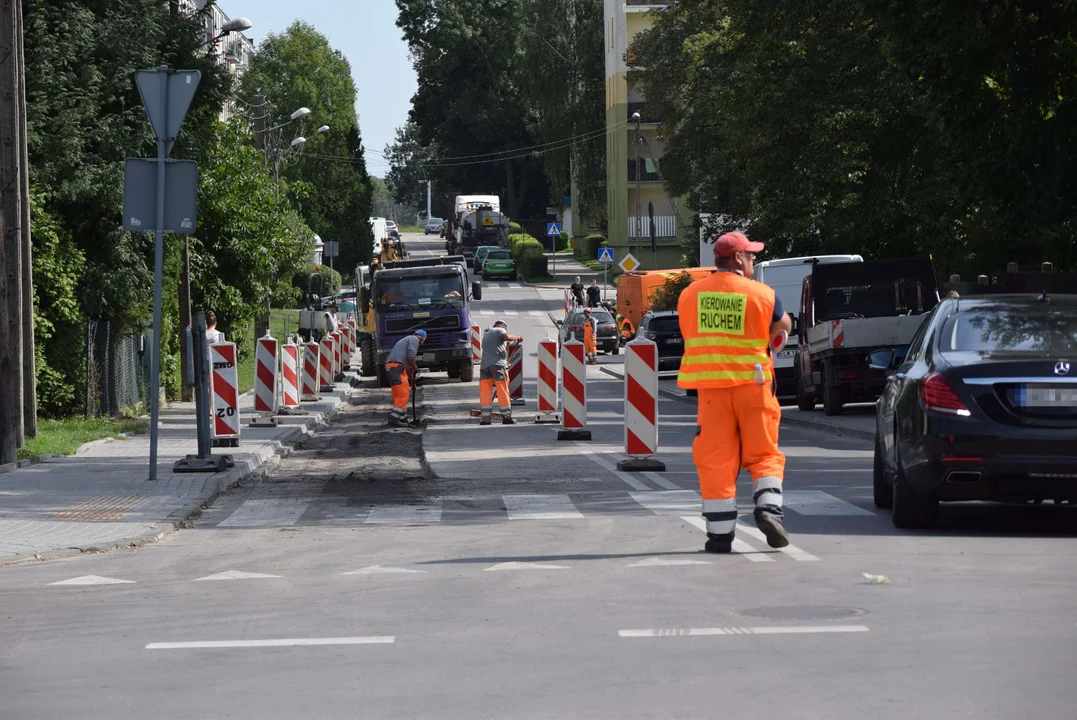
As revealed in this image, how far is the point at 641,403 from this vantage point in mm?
15703

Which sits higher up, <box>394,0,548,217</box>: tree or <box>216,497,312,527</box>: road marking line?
<box>394,0,548,217</box>: tree

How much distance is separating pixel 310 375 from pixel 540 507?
20717 millimetres

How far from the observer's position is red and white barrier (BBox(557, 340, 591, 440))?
21.2 m

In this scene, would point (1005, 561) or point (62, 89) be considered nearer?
point (1005, 561)

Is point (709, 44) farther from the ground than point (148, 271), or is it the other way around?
point (709, 44)

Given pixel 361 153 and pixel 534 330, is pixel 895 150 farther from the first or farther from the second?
pixel 361 153

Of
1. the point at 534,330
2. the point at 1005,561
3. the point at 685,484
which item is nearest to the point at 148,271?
the point at 685,484

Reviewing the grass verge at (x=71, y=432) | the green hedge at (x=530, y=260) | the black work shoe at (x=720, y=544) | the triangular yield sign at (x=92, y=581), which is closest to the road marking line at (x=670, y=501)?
the black work shoe at (x=720, y=544)

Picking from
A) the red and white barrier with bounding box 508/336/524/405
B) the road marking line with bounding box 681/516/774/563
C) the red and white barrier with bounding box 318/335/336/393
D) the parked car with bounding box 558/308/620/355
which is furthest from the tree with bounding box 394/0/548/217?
the road marking line with bounding box 681/516/774/563

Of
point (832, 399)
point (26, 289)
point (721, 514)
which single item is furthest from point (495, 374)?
point (721, 514)

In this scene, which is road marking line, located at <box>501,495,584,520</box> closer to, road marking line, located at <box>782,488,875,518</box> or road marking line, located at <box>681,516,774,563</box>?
road marking line, located at <box>782,488,875,518</box>

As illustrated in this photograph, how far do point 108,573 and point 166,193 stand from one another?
5970 mm

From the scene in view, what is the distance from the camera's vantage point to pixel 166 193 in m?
15.3

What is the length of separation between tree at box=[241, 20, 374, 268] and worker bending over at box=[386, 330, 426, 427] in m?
71.9
